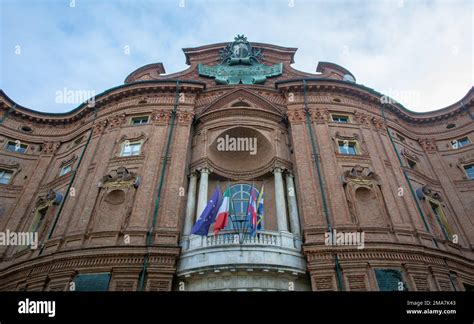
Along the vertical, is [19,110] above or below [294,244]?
above

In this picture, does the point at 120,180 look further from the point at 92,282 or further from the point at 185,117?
the point at 185,117

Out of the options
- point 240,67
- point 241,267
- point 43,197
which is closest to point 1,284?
point 43,197

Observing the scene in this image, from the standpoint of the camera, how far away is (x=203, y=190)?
64.7 ft

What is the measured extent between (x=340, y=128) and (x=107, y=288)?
18043mm

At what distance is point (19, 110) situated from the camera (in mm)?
27094

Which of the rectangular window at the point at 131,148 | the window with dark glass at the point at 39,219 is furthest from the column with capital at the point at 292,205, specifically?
the window with dark glass at the point at 39,219

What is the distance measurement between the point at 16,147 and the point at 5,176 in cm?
305

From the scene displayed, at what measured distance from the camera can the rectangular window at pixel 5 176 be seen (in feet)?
77.8

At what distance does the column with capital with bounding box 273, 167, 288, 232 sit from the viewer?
18.0 m

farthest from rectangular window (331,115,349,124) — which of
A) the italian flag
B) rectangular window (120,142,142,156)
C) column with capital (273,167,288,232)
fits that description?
rectangular window (120,142,142,156)

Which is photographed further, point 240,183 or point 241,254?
point 240,183

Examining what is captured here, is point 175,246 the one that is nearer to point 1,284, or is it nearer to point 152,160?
point 152,160

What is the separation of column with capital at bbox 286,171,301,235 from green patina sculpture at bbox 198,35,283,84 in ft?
33.7

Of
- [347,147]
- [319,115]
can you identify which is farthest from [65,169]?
[347,147]
